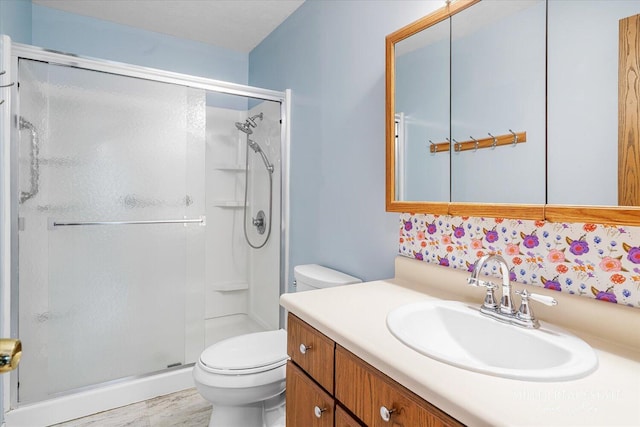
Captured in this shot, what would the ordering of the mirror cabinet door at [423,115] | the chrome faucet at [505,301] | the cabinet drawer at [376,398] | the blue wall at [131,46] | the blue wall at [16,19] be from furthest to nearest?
the blue wall at [131,46] < the blue wall at [16,19] < the mirror cabinet door at [423,115] < the chrome faucet at [505,301] < the cabinet drawer at [376,398]

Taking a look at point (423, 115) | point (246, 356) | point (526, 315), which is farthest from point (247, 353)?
point (423, 115)

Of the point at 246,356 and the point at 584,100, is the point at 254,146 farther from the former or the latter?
the point at 584,100

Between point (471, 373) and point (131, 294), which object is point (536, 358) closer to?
point (471, 373)

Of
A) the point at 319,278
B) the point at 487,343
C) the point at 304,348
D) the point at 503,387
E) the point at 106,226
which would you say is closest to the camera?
the point at 503,387

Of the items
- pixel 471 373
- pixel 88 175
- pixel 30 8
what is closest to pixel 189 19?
pixel 30 8

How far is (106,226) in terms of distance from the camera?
1.96 metres

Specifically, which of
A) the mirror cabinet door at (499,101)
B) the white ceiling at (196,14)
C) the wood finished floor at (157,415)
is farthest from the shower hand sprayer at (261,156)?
the mirror cabinet door at (499,101)

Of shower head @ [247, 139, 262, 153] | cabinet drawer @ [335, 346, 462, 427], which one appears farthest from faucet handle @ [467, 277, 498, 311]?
shower head @ [247, 139, 262, 153]

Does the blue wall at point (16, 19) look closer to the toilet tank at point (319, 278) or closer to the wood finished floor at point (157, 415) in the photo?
the toilet tank at point (319, 278)

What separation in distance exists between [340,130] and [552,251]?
116 cm

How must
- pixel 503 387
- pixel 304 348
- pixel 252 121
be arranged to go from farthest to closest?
pixel 252 121 < pixel 304 348 < pixel 503 387

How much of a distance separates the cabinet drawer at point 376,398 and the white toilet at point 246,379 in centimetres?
63

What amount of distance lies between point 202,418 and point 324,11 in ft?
7.64

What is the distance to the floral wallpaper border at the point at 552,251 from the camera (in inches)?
34.0
